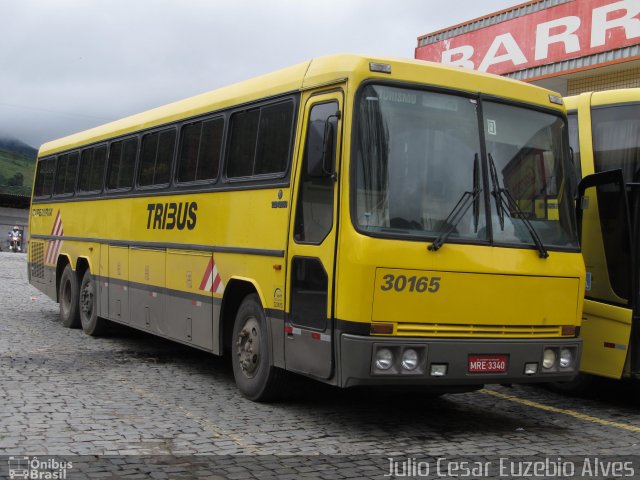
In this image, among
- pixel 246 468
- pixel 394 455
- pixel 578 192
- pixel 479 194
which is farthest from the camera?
pixel 578 192

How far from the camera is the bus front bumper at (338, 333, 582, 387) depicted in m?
6.96

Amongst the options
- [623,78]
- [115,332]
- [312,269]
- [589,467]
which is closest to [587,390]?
[589,467]

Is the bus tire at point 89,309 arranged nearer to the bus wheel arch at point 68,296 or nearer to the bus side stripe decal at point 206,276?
the bus wheel arch at point 68,296

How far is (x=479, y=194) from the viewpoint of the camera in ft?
24.6

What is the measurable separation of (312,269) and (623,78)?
11.9 meters

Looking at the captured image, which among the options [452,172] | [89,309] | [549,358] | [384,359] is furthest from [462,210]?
[89,309]

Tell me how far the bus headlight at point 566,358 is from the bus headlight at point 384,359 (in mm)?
1753

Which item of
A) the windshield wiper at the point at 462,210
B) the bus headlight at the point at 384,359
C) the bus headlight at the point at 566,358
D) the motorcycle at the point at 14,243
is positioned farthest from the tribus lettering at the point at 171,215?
the motorcycle at the point at 14,243

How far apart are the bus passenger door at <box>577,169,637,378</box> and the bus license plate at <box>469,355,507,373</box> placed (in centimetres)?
197

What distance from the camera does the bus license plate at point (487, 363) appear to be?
7.30 metres

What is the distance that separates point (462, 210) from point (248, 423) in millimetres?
2610

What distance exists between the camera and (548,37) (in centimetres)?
1819

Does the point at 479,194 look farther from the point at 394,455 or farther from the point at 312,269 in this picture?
the point at 394,455

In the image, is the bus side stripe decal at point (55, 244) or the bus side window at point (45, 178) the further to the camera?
the bus side window at point (45, 178)
